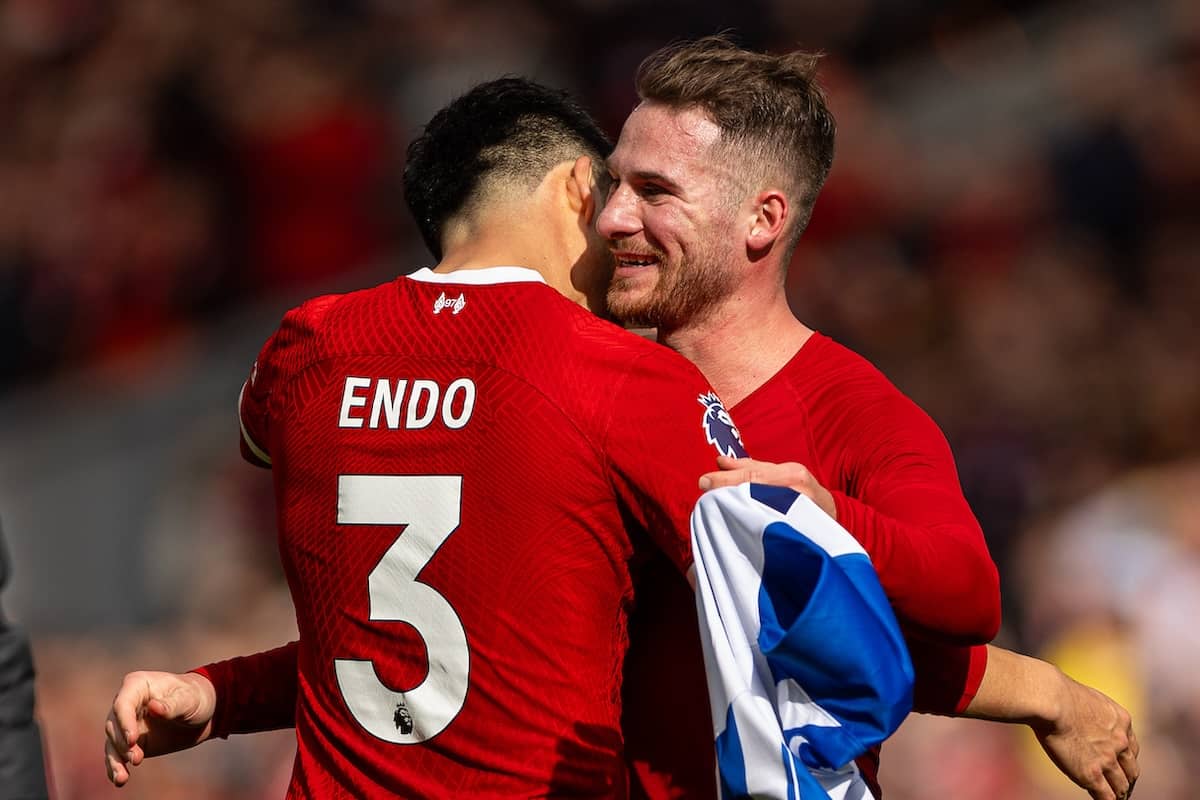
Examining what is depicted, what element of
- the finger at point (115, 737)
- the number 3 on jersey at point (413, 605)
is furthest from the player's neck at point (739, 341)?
the finger at point (115, 737)

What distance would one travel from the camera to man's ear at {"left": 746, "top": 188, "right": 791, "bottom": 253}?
114 inches

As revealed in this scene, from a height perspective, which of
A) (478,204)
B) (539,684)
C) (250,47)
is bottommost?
(539,684)

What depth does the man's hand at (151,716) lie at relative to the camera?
273 cm

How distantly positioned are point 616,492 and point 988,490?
3.54 metres

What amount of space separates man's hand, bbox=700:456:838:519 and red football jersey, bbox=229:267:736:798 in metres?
0.06

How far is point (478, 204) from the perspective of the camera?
9.06ft

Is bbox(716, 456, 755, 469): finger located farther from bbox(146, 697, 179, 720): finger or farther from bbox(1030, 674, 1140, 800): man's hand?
bbox(146, 697, 179, 720): finger

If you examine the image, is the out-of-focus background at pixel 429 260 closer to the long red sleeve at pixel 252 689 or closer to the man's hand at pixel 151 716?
the long red sleeve at pixel 252 689

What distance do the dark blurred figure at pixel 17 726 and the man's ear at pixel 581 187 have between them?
3.75 feet

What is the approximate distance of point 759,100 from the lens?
9.47ft

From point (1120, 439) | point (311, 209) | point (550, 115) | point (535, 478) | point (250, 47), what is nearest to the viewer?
point (535, 478)

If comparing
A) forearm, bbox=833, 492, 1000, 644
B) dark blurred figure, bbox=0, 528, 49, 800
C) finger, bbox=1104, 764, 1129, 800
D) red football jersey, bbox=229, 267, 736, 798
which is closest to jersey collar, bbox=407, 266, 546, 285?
red football jersey, bbox=229, 267, 736, 798

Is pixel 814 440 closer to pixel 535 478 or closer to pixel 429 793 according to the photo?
pixel 535 478

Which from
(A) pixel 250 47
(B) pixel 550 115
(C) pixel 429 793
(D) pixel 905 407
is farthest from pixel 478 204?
(A) pixel 250 47
